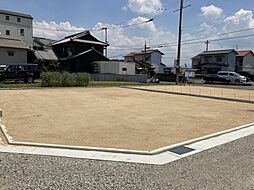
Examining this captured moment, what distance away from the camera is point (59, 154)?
3.71 meters

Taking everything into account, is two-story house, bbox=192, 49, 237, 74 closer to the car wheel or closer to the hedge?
the hedge

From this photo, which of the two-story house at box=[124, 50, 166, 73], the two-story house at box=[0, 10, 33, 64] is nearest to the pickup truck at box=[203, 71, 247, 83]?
the two-story house at box=[124, 50, 166, 73]

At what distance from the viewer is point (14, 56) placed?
2594 cm

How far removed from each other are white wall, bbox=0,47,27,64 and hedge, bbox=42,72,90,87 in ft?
35.1

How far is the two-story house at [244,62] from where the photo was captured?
46.0 m

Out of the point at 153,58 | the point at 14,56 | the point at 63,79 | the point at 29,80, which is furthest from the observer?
the point at 153,58

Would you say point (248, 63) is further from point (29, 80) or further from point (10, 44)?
point (10, 44)

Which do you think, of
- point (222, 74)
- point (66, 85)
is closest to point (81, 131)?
point (66, 85)

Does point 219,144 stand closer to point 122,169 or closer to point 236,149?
point 236,149

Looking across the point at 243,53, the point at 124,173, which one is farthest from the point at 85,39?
the point at 243,53

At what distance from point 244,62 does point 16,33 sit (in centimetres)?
4345

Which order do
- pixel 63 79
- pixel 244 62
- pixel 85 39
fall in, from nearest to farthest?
pixel 63 79, pixel 85 39, pixel 244 62

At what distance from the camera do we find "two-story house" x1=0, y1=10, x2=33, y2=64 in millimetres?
25812

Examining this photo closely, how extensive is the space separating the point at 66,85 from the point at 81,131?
1404 cm
